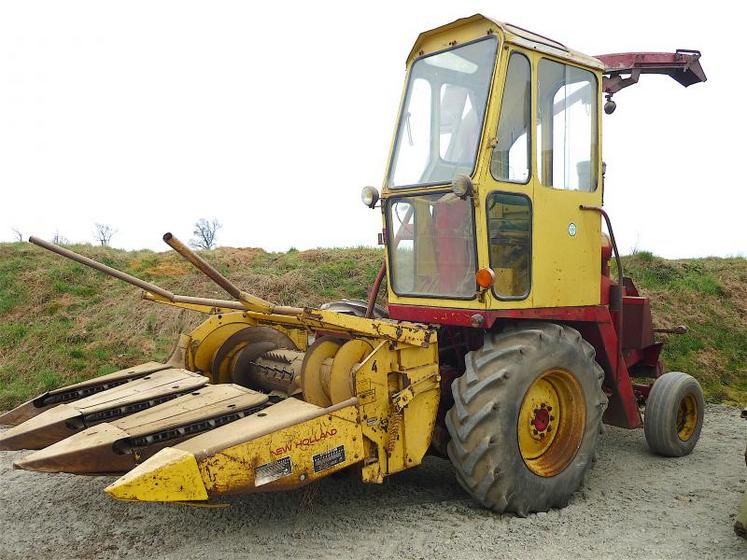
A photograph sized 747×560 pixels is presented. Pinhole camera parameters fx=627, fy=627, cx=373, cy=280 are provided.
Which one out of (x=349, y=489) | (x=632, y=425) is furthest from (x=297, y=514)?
(x=632, y=425)

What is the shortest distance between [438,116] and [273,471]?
295 cm

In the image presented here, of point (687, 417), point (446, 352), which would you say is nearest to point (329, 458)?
point (446, 352)

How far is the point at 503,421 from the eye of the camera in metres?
3.84

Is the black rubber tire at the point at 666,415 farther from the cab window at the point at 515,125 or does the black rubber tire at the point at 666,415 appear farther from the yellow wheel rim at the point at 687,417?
the cab window at the point at 515,125

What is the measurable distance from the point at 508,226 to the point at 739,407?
4.86 meters

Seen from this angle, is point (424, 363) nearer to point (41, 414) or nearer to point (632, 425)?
point (632, 425)

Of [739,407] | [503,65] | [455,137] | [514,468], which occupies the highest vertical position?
[503,65]

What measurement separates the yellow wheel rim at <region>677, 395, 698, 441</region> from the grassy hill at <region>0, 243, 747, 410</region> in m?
2.54

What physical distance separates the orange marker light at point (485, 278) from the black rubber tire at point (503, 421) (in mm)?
→ 368

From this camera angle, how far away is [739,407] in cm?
733

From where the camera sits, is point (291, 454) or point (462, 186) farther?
point (462, 186)

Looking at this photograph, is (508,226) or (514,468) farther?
(508,226)

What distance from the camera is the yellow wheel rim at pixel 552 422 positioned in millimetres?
4219

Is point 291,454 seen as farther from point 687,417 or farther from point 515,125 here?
point 687,417
